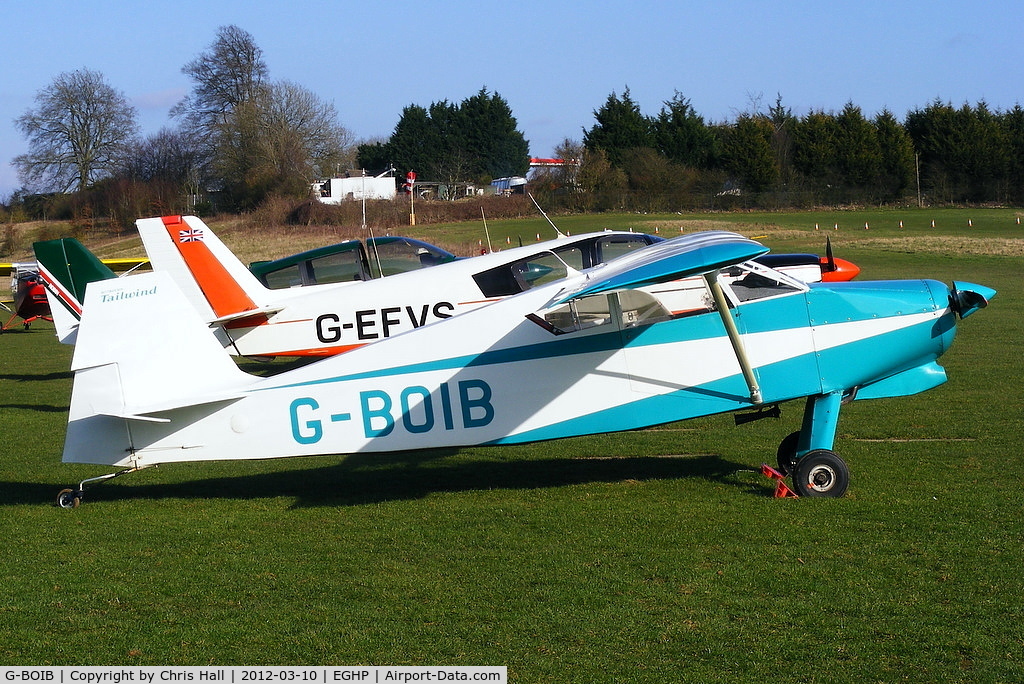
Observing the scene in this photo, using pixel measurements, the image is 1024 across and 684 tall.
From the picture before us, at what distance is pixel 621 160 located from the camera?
68.2 metres

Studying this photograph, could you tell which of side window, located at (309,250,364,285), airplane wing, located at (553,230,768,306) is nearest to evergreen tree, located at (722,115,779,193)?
side window, located at (309,250,364,285)

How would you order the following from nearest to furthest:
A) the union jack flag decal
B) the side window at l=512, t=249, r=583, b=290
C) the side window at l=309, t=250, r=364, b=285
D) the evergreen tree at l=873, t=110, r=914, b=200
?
the side window at l=512, t=249, r=583, b=290, the union jack flag decal, the side window at l=309, t=250, r=364, b=285, the evergreen tree at l=873, t=110, r=914, b=200

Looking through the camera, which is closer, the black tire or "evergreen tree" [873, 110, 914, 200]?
the black tire

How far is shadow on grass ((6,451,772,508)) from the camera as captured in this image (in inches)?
336

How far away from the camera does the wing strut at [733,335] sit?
716 centimetres

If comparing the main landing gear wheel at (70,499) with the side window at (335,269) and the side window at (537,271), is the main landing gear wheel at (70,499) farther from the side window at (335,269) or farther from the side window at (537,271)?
the side window at (335,269)

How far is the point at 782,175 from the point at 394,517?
213ft

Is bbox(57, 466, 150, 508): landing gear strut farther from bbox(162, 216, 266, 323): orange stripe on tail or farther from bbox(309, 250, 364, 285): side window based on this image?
bbox(309, 250, 364, 285): side window

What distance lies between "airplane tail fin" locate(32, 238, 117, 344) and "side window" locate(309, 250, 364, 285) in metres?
3.49

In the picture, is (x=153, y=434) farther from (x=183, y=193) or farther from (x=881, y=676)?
(x=183, y=193)

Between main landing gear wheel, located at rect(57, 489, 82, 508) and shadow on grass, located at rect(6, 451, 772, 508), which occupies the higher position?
main landing gear wheel, located at rect(57, 489, 82, 508)

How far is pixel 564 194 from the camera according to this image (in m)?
62.8

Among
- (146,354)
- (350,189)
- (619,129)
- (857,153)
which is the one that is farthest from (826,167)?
(146,354)

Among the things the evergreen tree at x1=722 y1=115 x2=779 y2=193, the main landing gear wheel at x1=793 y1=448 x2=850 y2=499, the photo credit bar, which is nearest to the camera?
the photo credit bar
